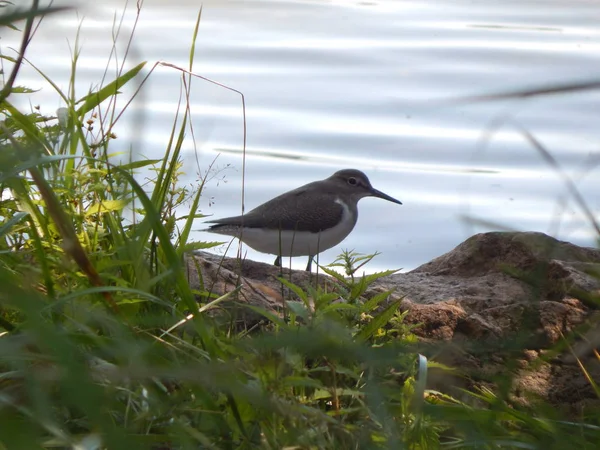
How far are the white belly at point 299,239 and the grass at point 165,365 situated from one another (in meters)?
2.65

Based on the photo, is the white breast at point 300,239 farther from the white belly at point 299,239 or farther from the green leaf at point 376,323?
the green leaf at point 376,323

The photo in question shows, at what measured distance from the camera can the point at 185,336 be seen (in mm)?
2666

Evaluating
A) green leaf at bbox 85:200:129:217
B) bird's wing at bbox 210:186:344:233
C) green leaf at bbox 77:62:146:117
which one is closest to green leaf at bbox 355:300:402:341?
green leaf at bbox 85:200:129:217

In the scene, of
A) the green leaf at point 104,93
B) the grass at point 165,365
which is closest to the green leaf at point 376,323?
the grass at point 165,365

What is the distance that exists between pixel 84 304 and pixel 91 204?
2.27 feet

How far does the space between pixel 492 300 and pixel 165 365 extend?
74.9 inches

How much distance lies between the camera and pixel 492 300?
3717 mm

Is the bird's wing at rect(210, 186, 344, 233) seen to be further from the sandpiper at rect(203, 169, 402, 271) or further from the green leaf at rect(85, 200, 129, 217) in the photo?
the green leaf at rect(85, 200, 129, 217)

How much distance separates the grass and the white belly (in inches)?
104

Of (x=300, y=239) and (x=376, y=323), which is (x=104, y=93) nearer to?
(x=376, y=323)

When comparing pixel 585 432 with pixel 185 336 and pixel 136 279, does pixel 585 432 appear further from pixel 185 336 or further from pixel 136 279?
pixel 136 279

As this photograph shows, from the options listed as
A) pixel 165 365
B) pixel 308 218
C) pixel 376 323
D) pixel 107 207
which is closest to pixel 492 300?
pixel 376 323

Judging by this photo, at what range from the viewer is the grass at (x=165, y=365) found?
1.67 metres

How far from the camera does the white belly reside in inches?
228
